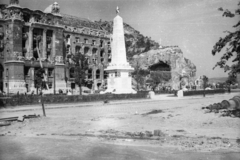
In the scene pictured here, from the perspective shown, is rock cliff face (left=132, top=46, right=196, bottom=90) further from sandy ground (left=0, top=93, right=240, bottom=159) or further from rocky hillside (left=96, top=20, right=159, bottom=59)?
sandy ground (left=0, top=93, right=240, bottom=159)

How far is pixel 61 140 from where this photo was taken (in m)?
9.77

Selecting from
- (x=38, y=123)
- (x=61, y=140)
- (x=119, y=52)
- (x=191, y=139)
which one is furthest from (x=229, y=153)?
(x=119, y=52)

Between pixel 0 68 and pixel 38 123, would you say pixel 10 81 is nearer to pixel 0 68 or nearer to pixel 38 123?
pixel 0 68

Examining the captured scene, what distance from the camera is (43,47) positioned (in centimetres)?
6184

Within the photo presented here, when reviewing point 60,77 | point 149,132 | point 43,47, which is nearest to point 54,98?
point 149,132

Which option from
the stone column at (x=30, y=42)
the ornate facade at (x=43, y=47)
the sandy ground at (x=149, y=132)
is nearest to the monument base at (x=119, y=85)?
the ornate facade at (x=43, y=47)

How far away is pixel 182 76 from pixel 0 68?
6793 cm

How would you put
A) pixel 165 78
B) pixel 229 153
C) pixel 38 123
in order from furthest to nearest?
1. pixel 165 78
2. pixel 38 123
3. pixel 229 153

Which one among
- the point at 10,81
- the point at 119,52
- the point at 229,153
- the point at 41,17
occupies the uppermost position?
the point at 41,17

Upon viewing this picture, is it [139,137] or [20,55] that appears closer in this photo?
[139,137]

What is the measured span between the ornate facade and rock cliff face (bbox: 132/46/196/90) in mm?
26190

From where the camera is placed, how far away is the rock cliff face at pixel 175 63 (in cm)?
9662

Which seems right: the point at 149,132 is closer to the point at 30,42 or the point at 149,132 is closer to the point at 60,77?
the point at 30,42

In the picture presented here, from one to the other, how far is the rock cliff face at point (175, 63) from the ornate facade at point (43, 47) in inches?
1031
